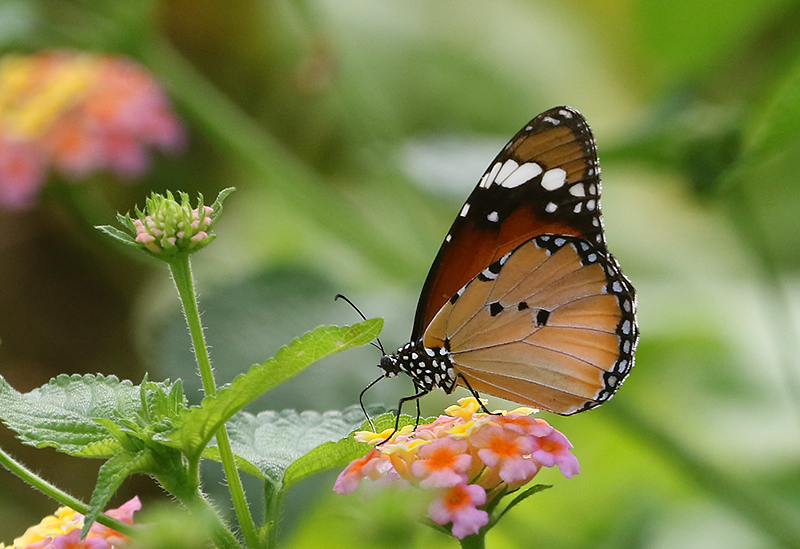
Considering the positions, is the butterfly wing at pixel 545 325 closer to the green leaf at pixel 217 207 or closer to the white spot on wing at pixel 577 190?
the white spot on wing at pixel 577 190

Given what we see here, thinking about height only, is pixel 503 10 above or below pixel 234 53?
above

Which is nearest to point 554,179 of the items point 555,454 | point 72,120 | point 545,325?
point 545,325

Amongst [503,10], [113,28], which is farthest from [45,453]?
[503,10]

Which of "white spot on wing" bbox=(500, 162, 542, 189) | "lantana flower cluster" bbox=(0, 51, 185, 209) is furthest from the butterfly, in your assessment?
"lantana flower cluster" bbox=(0, 51, 185, 209)

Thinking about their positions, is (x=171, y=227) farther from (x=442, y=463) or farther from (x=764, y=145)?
(x=764, y=145)

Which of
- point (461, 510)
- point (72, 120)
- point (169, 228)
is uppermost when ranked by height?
point (72, 120)

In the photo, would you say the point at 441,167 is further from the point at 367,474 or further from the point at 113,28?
the point at 367,474
